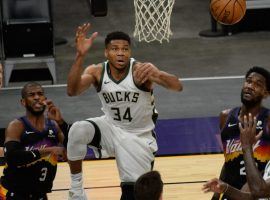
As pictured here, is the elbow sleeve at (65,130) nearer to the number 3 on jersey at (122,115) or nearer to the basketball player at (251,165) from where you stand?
the number 3 on jersey at (122,115)

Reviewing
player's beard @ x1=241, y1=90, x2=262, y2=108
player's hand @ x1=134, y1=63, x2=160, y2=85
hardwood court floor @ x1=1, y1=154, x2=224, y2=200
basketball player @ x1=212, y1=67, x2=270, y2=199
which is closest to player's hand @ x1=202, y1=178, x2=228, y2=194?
basketball player @ x1=212, y1=67, x2=270, y2=199

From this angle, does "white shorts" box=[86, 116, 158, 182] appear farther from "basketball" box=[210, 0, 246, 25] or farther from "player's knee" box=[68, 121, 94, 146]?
"basketball" box=[210, 0, 246, 25]

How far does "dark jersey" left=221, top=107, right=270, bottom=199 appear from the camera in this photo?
6.52 meters

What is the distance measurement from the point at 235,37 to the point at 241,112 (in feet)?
26.7

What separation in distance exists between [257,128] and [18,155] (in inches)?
74.3

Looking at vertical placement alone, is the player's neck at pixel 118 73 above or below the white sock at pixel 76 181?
above

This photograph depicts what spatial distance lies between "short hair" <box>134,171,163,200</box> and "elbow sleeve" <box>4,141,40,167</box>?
1989mm

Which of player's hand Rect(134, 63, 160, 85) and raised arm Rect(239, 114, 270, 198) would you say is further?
player's hand Rect(134, 63, 160, 85)

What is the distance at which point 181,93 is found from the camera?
11.3 m

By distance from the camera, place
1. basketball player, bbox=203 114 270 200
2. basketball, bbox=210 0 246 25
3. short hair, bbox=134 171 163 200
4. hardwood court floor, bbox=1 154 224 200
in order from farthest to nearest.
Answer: basketball, bbox=210 0 246 25 → hardwood court floor, bbox=1 154 224 200 → basketball player, bbox=203 114 270 200 → short hair, bbox=134 171 163 200

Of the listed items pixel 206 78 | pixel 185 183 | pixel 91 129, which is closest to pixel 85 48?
pixel 91 129

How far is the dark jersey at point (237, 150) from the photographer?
6.52 metres

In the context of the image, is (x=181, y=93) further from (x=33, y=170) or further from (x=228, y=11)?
(x=33, y=170)

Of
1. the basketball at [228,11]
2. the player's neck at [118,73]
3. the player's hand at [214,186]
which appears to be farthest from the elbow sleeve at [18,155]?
the basketball at [228,11]
